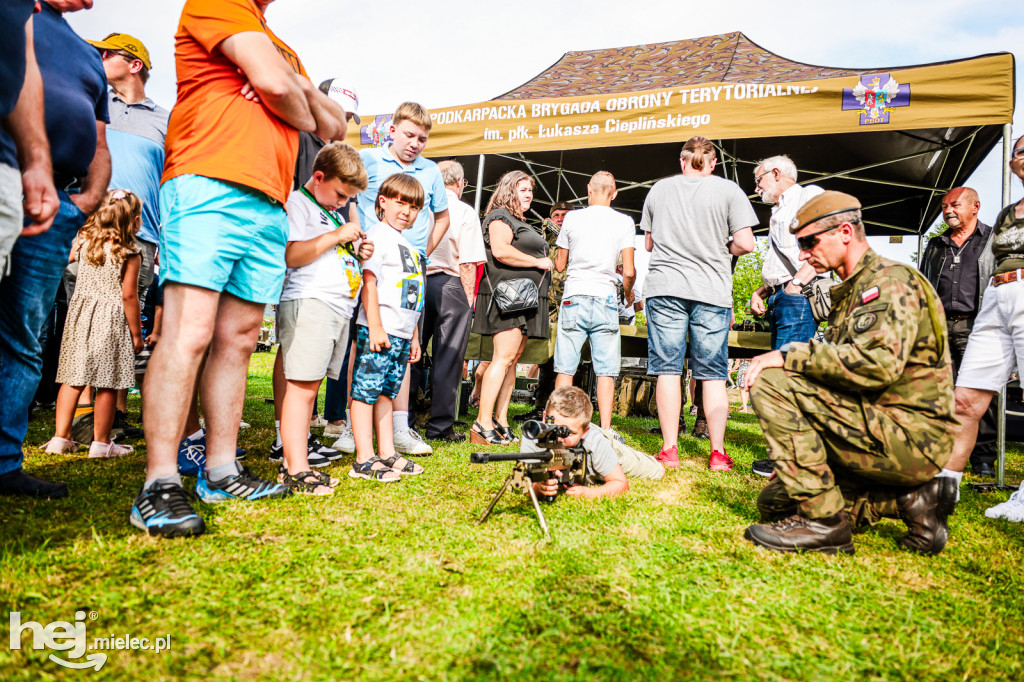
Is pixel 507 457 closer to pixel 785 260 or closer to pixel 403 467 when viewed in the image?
pixel 403 467

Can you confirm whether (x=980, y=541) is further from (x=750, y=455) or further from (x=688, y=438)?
(x=688, y=438)

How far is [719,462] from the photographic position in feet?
12.2

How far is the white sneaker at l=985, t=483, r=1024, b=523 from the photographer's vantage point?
2.83 metres

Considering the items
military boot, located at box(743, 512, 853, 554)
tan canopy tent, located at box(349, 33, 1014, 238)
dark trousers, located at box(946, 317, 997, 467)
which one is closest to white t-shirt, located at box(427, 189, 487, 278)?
tan canopy tent, located at box(349, 33, 1014, 238)

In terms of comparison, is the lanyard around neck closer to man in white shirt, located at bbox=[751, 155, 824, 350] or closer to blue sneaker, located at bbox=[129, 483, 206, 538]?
blue sneaker, located at bbox=[129, 483, 206, 538]

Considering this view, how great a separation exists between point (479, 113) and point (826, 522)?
16.8ft

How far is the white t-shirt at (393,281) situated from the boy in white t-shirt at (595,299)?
1.39m

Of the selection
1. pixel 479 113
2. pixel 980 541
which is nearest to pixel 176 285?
pixel 980 541

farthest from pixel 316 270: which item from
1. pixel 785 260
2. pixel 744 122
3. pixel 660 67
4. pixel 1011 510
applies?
pixel 660 67

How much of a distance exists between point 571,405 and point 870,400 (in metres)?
1.22

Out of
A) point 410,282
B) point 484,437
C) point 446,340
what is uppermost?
point 410,282

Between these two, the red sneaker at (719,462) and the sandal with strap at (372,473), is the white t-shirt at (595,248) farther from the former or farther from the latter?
the sandal with strap at (372,473)

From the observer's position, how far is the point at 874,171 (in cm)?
765

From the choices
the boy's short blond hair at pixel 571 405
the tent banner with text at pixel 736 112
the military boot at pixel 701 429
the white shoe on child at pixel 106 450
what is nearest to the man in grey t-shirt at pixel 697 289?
the boy's short blond hair at pixel 571 405
